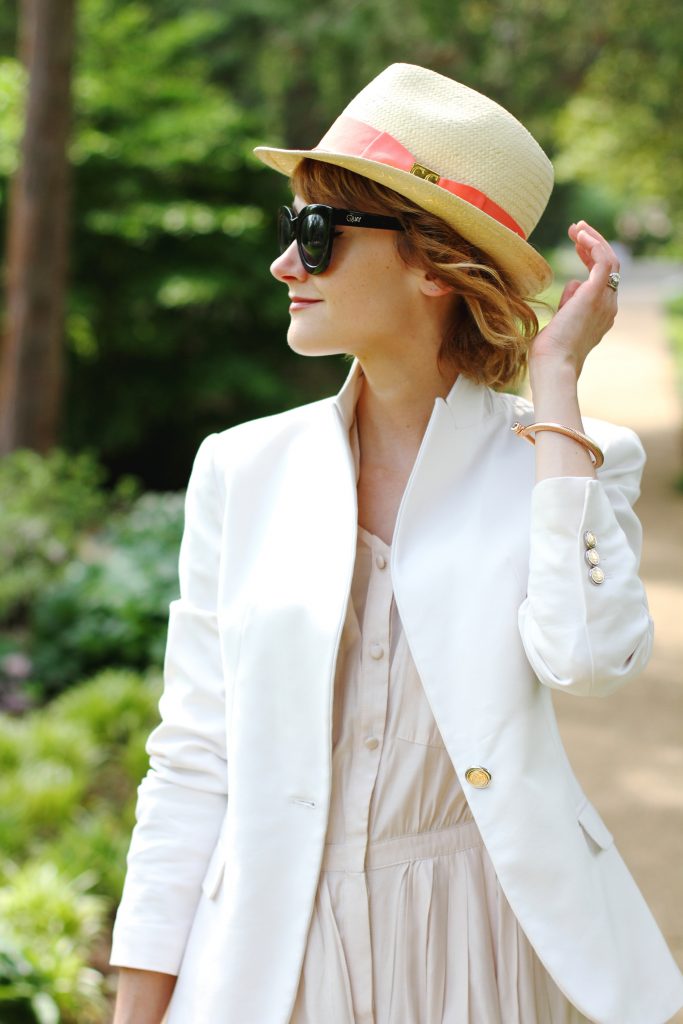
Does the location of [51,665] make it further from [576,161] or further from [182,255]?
[576,161]

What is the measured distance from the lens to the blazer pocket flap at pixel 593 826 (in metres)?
1.72

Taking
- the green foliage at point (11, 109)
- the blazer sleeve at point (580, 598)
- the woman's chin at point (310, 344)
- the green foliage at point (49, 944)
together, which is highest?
the woman's chin at point (310, 344)

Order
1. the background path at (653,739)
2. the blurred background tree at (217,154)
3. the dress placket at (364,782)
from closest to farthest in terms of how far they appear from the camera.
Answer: the dress placket at (364,782) < the background path at (653,739) < the blurred background tree at (217,154)

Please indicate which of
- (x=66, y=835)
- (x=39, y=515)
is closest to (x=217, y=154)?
(x=39, y=515)

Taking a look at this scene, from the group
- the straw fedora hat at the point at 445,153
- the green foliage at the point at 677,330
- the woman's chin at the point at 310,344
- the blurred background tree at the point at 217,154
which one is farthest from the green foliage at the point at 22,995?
the green foliage at the point at 677,330

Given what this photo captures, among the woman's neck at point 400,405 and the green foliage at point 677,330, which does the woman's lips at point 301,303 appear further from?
the green foliage at point 677,330

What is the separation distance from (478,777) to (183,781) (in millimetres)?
448

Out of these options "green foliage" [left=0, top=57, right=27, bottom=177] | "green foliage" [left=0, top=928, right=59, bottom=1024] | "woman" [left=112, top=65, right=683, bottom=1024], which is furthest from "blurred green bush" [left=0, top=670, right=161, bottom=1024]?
"green foliage" [left=0, top=57, right=27, bottom=177]

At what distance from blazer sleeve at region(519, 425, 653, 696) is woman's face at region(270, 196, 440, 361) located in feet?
1.22

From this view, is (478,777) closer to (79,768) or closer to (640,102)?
(79,768)

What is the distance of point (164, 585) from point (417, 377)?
4667 mm

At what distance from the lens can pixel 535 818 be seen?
1.64 m

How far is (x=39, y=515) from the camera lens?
7.73m

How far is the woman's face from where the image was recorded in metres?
1.80
